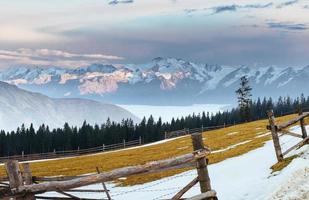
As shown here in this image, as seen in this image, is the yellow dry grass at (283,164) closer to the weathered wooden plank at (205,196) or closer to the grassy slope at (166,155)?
the weathered wooden plank at (205,196)

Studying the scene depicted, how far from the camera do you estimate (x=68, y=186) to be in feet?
41.8

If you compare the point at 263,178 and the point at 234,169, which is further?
the point at 234,169

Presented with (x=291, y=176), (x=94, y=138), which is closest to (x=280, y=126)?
(x=291, y=176)

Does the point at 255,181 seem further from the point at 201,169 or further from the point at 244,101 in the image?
the point at 244,101

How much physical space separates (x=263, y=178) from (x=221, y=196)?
2439mm

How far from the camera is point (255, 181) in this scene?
2141cm

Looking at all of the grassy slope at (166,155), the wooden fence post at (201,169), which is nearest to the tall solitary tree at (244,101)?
the grassy slope at (166,155)

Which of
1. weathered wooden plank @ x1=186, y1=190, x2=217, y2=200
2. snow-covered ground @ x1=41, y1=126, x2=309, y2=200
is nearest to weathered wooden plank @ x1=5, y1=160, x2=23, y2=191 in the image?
weathered wooden plank @ x1=186, y1=190, x2=217, y2=200

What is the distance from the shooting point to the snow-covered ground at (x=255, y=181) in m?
17.5

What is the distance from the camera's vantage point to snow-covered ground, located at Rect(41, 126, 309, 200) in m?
17.5

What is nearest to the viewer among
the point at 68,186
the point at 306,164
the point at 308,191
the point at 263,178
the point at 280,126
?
the point at 68,186

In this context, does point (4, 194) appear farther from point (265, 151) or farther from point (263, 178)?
point (265, 151)

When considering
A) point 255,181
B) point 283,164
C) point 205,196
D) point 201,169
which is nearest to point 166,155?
point 283,164

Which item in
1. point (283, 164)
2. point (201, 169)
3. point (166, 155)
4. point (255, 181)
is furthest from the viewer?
point (166, 155)
